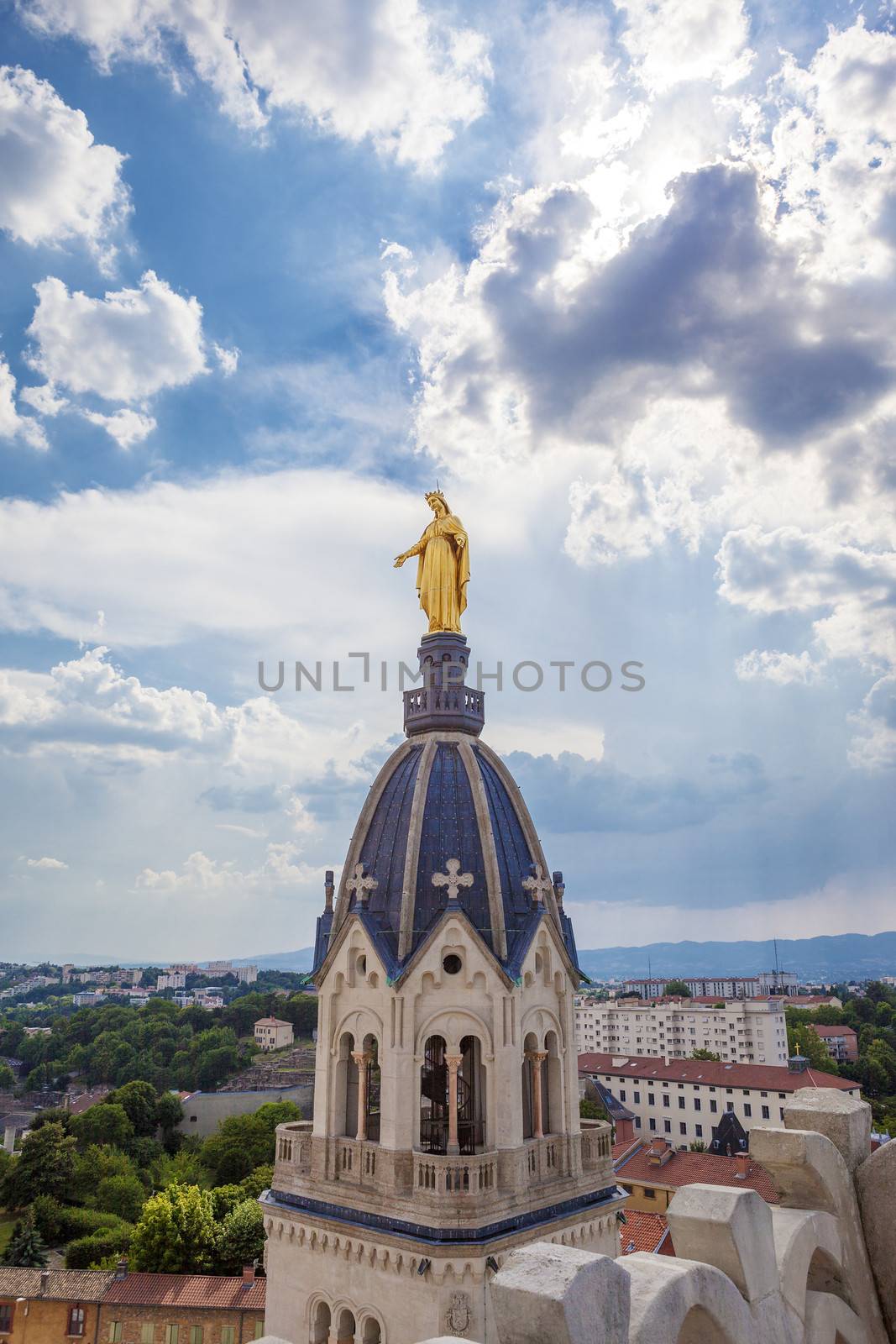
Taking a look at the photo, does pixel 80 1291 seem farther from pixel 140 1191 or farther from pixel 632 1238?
pixel 140 1191

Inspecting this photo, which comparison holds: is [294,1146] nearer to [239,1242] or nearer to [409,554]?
[409,554]

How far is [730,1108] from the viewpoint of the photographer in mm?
102875

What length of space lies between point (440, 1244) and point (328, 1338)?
4646 millimetres

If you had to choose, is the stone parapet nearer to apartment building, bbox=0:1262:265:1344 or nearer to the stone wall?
the stone wall

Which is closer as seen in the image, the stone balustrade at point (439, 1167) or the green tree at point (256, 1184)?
the stone balustrade at point (439, 1167)

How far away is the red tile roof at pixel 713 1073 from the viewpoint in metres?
100

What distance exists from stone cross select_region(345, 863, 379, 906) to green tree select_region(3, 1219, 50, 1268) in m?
68.6

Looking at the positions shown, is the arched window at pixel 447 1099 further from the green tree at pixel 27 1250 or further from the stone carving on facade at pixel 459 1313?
the green tree at pixel 27 1250

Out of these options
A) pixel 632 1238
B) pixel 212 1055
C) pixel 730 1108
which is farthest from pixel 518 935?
pixel 212 1055

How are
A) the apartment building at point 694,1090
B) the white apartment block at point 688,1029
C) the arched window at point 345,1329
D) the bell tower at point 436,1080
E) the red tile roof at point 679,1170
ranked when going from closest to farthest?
the bell tower at point 436,1080
the arched window at point 345,1329
the red tile roof at point 679,1170
the apartment building at point 694,1090
the white apartment block at point 688,1029

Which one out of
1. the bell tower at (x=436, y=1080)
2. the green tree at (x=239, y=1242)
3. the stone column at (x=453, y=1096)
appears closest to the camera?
the bell tower at (x=436, y=1080)

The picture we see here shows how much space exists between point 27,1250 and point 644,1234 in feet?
170

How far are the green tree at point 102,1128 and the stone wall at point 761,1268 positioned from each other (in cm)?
11354

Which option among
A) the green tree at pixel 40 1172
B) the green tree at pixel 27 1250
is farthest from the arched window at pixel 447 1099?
the green tree at pixel 40 1172
